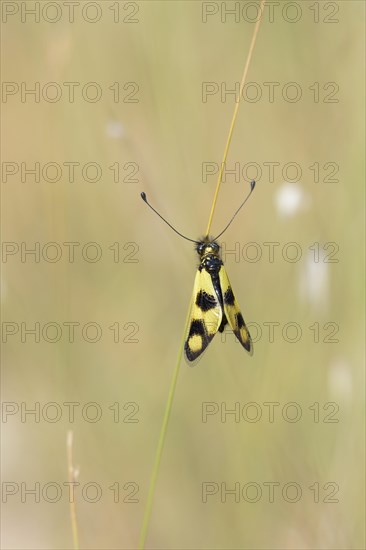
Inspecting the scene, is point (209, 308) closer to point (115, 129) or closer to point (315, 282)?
point (315, 282)

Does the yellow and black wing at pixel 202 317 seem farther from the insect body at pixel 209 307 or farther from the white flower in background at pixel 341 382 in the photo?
the white flower in background at pixel 341 382

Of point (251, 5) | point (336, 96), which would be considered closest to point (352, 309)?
point (336, 96)

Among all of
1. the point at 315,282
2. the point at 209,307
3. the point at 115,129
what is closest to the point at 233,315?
the point at 209,307

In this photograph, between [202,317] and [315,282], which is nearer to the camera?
[202,317]

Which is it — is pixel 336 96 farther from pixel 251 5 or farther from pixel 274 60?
pixel 251 5

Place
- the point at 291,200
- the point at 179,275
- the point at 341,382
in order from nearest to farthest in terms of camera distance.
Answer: the point at 341,382 → the point at 291,200 → the point at 179,275

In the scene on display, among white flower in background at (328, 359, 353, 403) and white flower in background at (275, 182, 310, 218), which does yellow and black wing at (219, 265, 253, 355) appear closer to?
white flower in background at (328, 359, 353, 403)

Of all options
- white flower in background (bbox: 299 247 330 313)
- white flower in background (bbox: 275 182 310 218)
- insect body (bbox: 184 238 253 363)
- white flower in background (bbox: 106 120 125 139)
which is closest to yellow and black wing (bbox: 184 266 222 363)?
insect body (bbox: 184 238 253 363)

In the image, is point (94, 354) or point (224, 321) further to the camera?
point (94, 354)
